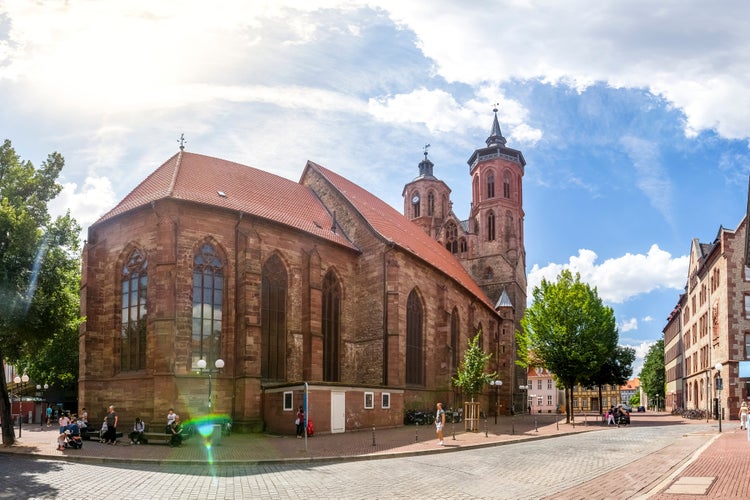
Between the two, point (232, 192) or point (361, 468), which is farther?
point (232, 192)

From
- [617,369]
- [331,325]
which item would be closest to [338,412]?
[331,325]

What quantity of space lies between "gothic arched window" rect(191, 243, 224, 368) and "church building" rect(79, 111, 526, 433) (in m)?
0.05

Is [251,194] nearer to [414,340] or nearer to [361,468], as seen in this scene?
[414,340]

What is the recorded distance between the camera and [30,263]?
24359 mm

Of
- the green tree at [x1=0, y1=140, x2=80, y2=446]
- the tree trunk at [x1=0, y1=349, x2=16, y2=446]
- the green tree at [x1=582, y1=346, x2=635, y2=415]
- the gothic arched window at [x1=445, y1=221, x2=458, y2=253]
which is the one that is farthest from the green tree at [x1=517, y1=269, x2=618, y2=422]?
the tree trunk at [x1=0, y1=349, x2=16, y2=446]

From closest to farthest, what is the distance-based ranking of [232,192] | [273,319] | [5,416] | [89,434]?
[5,416]
[89,434]
[273,319]
[232,192]

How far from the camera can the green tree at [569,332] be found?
43500mm

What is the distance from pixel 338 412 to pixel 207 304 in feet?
25.4

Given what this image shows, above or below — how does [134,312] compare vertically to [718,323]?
above

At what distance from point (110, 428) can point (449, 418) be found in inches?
856

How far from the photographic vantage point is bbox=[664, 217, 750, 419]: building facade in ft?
152

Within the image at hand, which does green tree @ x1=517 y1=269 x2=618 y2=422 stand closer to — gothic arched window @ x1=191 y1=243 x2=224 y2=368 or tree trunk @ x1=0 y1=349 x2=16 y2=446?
gothic arched window @ x1=191 y1=243 x2=224 y2=368

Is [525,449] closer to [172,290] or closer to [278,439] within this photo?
[278,439]

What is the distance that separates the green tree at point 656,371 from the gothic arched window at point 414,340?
233ft
